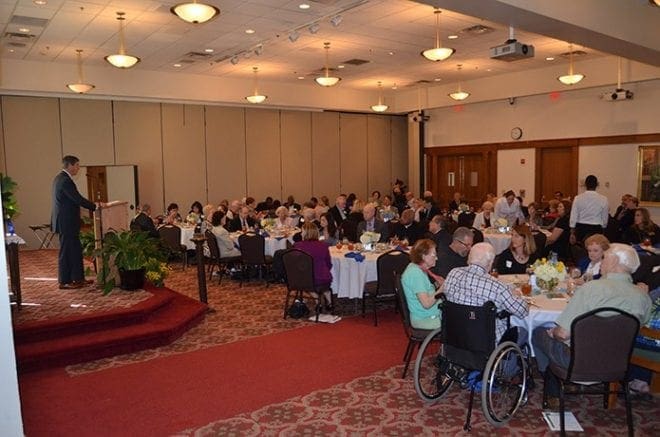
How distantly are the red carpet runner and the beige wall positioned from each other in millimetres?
9840

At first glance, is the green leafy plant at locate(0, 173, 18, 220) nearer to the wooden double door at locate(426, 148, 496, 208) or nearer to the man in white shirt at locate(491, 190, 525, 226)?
the man in white shirt at locate(491, 190, 525, 226)

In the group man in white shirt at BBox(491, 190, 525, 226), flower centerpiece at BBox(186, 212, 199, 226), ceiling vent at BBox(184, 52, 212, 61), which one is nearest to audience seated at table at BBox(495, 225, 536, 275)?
man in white shirt at BBox(491, 190, 525, 226)

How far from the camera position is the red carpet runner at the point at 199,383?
14.8ft

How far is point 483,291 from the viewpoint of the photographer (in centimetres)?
420

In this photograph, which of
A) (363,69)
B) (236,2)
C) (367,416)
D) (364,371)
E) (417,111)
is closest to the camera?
(367,416)

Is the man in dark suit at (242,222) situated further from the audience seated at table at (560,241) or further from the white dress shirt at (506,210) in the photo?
the audience seated at table at (560,241)

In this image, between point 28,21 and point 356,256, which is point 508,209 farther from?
point 28,21

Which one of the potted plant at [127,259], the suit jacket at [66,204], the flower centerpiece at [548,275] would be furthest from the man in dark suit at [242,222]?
the flower centerpiece at [548,275]

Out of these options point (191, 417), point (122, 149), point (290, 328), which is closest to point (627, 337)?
point (191, 417)

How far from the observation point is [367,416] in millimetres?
4488

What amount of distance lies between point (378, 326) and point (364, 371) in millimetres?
1539

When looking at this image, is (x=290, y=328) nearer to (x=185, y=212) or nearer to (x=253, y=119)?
(x=185, y=212)

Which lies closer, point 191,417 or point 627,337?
point 627,337

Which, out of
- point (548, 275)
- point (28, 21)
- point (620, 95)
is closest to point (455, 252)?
point (548, 275)
